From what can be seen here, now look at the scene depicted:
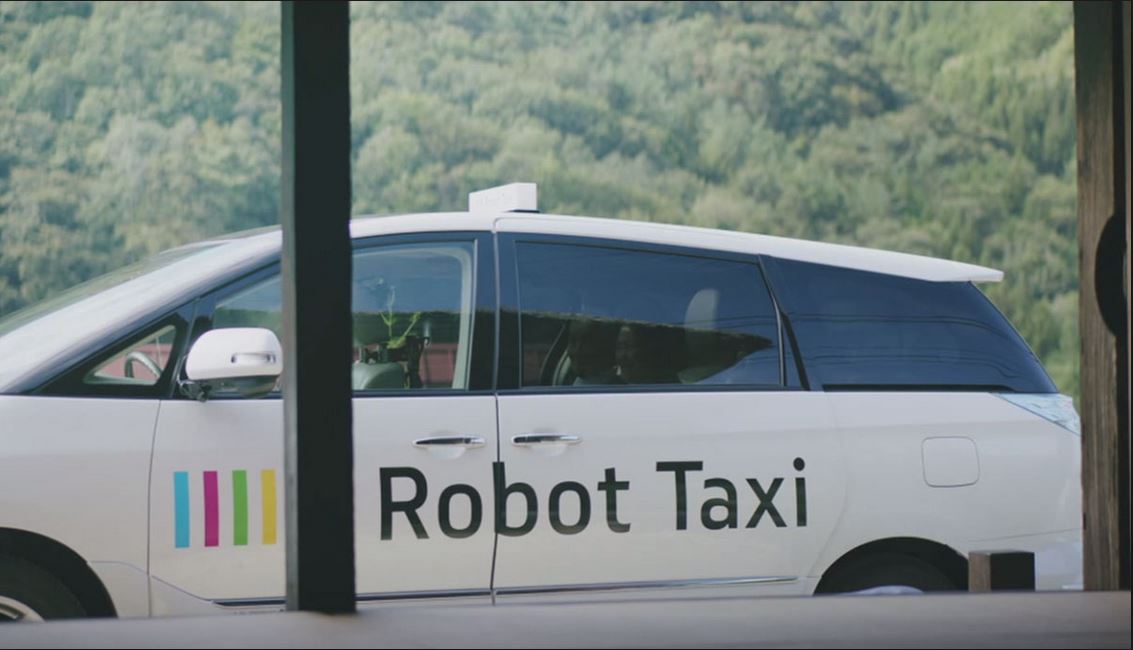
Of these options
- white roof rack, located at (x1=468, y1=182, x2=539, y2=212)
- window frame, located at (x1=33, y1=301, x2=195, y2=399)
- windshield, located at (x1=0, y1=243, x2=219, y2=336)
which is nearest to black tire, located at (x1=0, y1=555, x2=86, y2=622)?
window frame, located at (x1=33, y1=301, x2=195, y2=399)

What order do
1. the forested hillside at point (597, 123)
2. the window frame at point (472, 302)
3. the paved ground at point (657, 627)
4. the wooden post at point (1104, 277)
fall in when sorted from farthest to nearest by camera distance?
1. the forested hillside at point (597, 123)
2. the window frame at point (472, 302)
3. the wooden post at point (1104, 277)
4. the paved ground at point (657, 627)

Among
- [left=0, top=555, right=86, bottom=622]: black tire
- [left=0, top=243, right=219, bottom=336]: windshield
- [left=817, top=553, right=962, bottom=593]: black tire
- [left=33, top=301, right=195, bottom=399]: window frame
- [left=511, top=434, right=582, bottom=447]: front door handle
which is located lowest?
[left=817, top=553, right=962, bottom=593]: black tire

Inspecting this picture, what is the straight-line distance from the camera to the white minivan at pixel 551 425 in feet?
12.0

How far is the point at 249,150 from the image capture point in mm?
22312

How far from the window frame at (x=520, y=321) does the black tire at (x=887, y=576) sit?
0.52 meters

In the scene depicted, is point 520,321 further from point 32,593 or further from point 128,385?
point 32,593

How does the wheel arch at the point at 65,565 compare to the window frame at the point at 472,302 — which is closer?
the wheel arch at the point at 65,565

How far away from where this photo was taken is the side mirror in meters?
3.62

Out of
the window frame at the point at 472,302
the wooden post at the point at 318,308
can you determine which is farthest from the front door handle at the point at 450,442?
the wooden post at the point at 318,308

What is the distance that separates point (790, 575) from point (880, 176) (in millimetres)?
24224

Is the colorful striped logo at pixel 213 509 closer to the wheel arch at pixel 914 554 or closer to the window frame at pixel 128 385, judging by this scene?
the window frame at pixel 128 385

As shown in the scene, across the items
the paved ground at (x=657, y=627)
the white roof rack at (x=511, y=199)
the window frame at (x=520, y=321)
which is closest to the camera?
the paved ground at (x=657, y=627)

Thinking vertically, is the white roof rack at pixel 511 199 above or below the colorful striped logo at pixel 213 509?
above

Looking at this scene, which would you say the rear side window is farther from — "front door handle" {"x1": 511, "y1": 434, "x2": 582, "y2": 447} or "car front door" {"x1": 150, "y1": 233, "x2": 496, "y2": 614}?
"car front door" {"x1": 150, "y1": 233, "x2": 496, "y2": 614}
